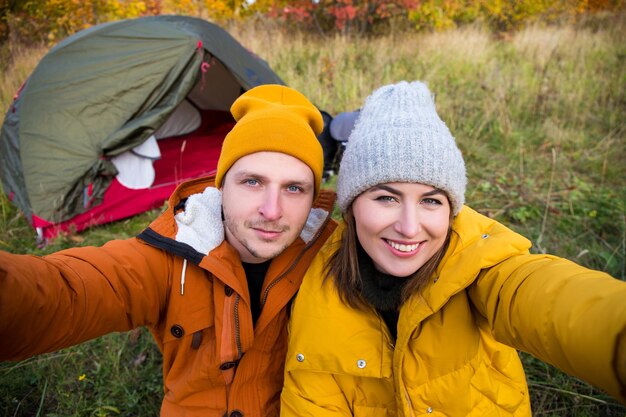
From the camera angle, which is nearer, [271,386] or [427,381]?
[427,381]

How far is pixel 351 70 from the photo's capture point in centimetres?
573

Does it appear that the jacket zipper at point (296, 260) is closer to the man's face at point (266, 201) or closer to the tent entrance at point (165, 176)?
the man's face at point (266, 201)

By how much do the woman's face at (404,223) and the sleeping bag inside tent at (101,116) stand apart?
2791 millimetres

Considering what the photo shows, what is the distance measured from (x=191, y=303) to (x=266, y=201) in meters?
0.46

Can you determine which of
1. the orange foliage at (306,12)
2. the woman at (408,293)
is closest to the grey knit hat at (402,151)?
the woman at (408,293)

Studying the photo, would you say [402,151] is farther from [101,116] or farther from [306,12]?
[306,12]

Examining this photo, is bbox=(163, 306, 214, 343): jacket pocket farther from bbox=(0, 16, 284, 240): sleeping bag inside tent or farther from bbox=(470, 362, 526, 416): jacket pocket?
bbox=(0, 16, 284, 240): sleeping bag inside tent

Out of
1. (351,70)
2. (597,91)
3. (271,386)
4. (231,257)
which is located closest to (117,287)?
(231,257)

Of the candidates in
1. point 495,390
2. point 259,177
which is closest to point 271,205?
point 259,177

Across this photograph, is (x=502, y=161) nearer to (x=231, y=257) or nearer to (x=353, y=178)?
(x=353, y=178)

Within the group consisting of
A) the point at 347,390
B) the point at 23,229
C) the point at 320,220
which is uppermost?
the point at 320,220

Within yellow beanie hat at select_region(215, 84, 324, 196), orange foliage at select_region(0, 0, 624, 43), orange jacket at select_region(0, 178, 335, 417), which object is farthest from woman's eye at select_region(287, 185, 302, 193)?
orange foliage at select_region(0, 0, 624, 43)

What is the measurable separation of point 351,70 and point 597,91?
3.43 metres

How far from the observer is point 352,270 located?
1284 millimetres
